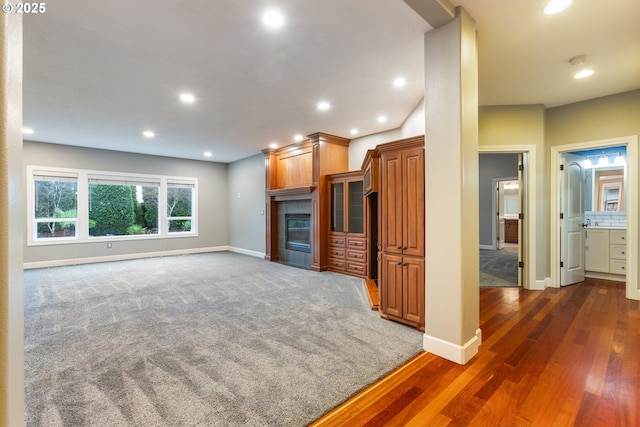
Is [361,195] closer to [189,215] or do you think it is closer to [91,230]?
[189,215]

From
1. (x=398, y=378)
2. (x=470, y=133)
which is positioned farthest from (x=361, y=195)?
(x=398, y=378)

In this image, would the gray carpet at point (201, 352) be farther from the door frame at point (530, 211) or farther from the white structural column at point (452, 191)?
the door frame at point (530, 211)

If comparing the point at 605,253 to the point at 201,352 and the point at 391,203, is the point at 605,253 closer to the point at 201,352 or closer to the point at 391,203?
the point at 391,203

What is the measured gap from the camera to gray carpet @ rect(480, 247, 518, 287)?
4668mm

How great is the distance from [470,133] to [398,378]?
1.95m

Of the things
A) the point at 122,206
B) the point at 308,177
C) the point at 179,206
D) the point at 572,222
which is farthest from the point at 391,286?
the point at 122,206

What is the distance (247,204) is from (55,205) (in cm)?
422

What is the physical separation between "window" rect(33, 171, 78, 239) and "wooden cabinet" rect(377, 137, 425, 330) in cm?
721

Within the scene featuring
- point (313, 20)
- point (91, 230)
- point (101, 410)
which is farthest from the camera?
point (91, 230)

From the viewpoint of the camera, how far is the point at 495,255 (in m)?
7.24

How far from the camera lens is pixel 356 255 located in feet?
17.7

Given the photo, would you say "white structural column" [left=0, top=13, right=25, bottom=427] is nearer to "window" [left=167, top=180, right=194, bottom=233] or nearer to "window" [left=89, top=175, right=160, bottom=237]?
"window" [left=89, top=175, right=160, bottom=237]

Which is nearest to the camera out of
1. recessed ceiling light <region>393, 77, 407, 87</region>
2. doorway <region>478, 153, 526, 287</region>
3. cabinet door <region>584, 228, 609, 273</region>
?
recessed ceiling light <region>393, 77, 407, 87</region>

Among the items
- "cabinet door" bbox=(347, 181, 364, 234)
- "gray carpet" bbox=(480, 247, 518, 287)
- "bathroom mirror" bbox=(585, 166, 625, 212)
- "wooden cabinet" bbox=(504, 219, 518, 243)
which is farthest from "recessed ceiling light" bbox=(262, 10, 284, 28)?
"wooden cabinet" bbox=(504, 219, 518, 243)
